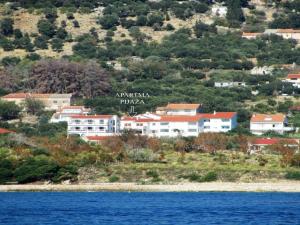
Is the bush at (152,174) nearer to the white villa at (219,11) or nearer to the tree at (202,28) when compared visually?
Result: the tree at (202,28)

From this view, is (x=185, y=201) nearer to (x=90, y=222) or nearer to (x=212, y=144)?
(x=90, y=222)

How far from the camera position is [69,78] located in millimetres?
133625

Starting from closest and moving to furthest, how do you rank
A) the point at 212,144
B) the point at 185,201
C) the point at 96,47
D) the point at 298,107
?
the point at 185,201, the point at 212,144, the point at 298,107, the point at 96,47

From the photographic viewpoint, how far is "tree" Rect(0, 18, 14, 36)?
156625mm

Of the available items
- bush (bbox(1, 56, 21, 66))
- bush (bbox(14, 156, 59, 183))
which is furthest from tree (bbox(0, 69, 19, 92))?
bush (bbox(14, 156, 59, 183))

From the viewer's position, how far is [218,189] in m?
86.3

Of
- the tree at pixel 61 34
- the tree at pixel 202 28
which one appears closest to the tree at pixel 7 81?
the tree at pixel 61 34

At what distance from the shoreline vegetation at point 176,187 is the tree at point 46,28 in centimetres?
6763

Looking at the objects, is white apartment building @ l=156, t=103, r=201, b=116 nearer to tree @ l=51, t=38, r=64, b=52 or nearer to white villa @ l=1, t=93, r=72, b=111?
white villa @ l=1, t=93, r=72, b=111

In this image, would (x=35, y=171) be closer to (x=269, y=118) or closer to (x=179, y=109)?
(x=269, y=118)

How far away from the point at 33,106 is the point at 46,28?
95.9 feet

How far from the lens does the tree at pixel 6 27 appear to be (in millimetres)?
156625

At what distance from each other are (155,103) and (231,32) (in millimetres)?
33794

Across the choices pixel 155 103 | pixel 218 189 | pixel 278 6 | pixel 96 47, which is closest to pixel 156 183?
pixel 218 189
